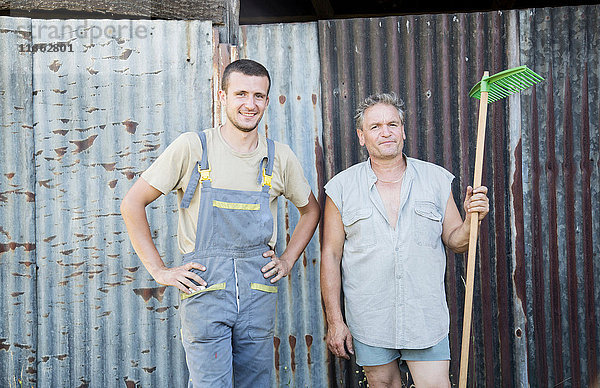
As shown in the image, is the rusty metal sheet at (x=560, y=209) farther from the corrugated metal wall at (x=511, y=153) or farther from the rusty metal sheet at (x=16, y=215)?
the rusty metal sheet at (x=16, y=215)

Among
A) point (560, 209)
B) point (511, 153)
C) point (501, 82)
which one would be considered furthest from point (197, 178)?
point (560, 209)

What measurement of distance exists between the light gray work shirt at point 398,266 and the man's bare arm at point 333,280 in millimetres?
55

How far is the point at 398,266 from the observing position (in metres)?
2.95

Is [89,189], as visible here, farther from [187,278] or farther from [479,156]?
[479,156]

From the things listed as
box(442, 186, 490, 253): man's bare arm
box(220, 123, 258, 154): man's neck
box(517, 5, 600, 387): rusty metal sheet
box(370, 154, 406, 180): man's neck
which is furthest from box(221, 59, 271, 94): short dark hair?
box(517, 5, 600, 387): rusty metal sheet

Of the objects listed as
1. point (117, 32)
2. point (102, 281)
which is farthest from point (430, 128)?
point (102, 281)

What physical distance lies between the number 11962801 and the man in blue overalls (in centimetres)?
145

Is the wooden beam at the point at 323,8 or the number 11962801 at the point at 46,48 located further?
the wooden beam at the point at 323,8

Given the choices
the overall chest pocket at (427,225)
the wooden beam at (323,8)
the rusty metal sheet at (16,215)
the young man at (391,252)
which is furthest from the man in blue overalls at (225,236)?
the wooden beam at (323,8)

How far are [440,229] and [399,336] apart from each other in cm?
62

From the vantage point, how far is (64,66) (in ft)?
12.3

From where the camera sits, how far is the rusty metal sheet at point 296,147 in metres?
3.90

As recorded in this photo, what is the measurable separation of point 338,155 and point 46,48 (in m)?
2.10

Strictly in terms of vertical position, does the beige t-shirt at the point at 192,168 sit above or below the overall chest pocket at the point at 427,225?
above
